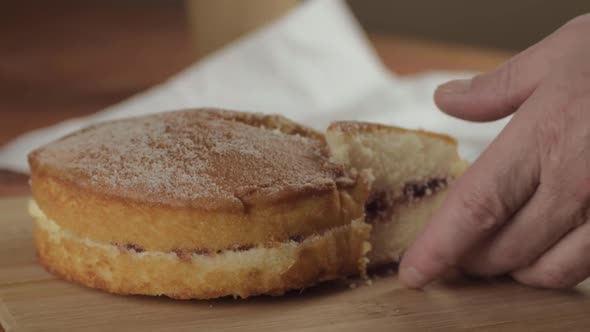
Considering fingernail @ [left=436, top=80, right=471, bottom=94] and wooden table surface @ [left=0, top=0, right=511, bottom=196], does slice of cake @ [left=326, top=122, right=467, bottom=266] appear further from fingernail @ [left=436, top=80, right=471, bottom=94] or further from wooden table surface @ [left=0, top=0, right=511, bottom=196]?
wooden table surface @ [left=0, top=0, right=511, bottom=196]

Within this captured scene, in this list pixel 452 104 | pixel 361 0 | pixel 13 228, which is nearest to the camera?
pixel 452 104

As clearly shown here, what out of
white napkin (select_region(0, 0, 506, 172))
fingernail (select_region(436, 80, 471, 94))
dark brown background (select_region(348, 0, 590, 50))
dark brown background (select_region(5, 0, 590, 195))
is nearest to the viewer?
fingernail (select_region(436, 80, 471, 94))

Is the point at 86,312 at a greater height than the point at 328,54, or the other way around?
the point at 328,54

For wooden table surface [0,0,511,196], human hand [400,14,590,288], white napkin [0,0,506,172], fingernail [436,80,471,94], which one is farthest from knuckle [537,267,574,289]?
wooden table surface [0,0,511,196]

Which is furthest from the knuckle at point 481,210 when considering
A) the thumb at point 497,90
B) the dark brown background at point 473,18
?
the dark brown background at point 473,18

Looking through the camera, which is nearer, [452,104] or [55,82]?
[452,104]

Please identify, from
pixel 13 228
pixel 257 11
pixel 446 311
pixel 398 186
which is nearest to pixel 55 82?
pixel 257 11

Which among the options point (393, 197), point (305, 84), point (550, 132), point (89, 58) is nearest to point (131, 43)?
point (89, 58)

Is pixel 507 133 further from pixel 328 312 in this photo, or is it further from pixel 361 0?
pixel 361 0
